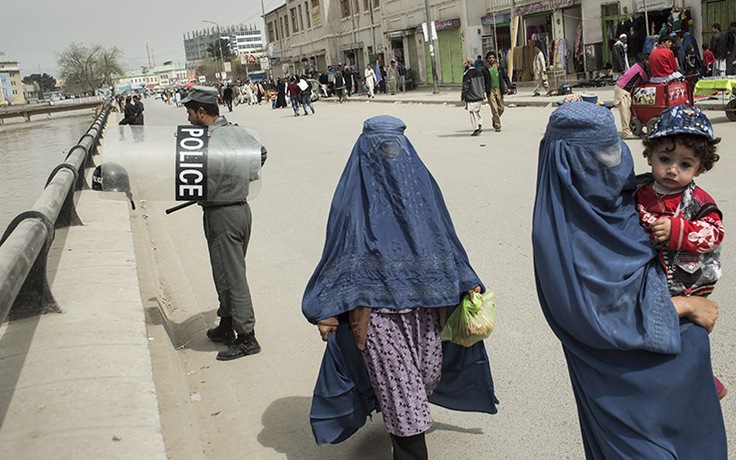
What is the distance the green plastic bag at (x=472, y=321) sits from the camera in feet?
9.69

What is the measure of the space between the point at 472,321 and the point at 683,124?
1144 millimetres

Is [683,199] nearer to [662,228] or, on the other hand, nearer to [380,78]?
[662,228]

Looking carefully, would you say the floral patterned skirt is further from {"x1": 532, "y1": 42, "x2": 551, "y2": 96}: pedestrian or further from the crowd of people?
{"x1": 532, "y1": 42, "x2": 551, "y2": 96}: pedestrian

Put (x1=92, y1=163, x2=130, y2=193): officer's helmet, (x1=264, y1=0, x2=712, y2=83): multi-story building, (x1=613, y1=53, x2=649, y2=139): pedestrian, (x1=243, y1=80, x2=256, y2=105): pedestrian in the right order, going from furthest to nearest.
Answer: (x1=243, y1=80, x2=256, y2=105): pedestrian < (x1=264, y1=0, x2=712, y2=83): multi-story building < (x1=613, y1=53, x2=649, y2=139): pedestrian < (x1=92, y1=163, x2=130, y2=193): officer's helmet

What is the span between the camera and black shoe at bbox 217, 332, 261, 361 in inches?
195

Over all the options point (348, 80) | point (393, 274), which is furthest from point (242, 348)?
point (348, 80)

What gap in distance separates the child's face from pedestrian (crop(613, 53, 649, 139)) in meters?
10.5

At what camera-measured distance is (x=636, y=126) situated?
40.3ft

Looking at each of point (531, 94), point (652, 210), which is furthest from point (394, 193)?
point (531, 94)

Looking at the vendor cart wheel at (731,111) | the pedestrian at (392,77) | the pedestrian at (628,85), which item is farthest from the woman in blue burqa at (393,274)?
the pedestrian at (392,77)

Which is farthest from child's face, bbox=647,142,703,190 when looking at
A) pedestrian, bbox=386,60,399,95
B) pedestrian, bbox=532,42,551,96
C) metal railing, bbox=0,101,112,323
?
pedestrian, bbox=386,60,399,95

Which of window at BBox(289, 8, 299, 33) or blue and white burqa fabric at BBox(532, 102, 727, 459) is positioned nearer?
blue and white burqa fabric at BBox(532, 102, 727, 459)

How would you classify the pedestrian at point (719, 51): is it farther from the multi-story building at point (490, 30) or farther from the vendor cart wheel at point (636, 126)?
the vendor cart wheel at point (636, 126)

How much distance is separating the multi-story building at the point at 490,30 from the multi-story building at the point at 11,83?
420 feet
